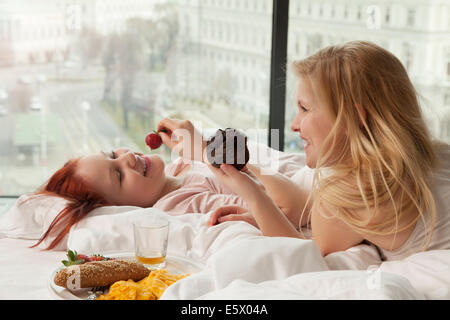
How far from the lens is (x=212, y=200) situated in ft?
6.56

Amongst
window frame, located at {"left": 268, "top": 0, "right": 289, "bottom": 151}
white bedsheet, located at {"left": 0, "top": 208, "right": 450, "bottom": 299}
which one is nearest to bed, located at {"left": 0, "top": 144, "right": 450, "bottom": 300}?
white bedsheet, located at {"left": 0, "top": 208, "right": 450, "bottom": 299}

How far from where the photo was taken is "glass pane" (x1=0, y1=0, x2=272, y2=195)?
3002 mm

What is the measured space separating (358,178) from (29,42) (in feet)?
7.31

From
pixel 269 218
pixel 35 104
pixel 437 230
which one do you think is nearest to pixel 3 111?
pixel 35 104

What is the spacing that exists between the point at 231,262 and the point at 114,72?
211 cm

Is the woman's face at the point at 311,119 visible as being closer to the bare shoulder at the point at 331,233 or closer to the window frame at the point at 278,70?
the bare shoulder at the point at 331,233

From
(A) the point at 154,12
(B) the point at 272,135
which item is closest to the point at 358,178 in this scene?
(B) the point at 272,135

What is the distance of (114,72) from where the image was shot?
3.10 m

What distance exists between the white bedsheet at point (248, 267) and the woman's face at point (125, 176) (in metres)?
0.24

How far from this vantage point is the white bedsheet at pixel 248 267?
3.57 ft

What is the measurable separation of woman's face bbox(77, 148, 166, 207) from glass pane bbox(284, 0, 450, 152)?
4.34ft

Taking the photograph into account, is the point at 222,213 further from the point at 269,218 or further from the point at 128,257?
the point at 128,257

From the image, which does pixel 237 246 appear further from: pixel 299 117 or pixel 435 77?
pixel 435 77

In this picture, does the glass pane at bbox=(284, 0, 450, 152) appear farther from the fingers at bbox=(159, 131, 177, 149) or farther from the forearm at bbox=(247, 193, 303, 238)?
the forearm at bbox=(247, 193, 303, 238)
